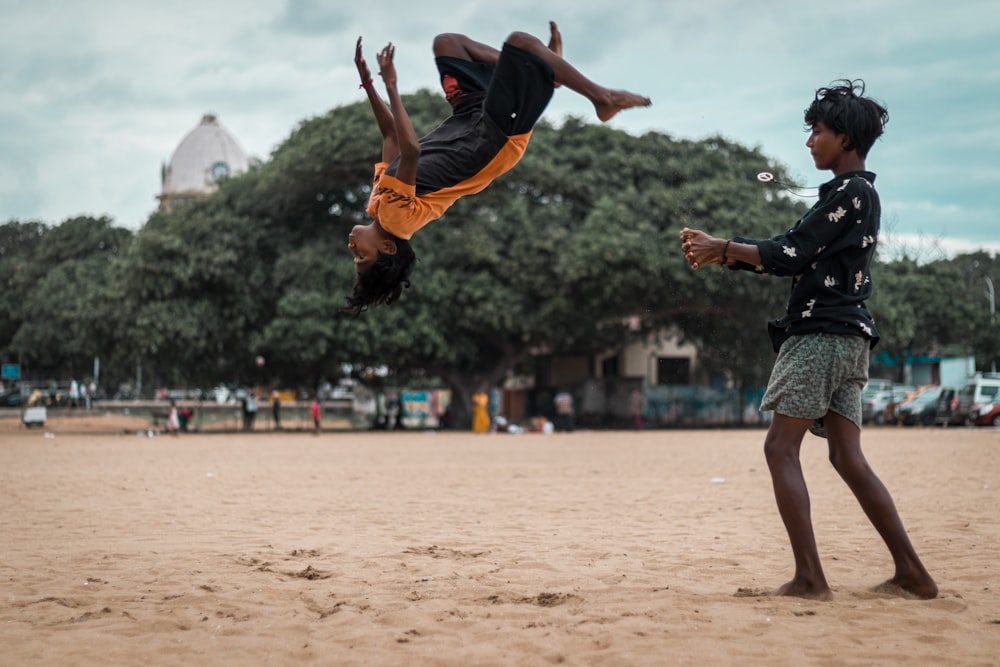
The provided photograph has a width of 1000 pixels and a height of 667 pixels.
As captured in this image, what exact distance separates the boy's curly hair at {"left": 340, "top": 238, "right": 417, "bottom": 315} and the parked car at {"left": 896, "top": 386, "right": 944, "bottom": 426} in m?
32.5

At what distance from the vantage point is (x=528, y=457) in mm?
19891

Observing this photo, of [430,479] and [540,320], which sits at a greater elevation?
[540,320]

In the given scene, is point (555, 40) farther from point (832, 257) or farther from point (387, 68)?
point (832, 257)

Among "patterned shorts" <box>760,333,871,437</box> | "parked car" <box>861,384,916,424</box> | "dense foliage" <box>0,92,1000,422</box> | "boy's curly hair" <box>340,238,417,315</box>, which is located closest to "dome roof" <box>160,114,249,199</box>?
"dense foliage" <box>0,92,1000,422</box>

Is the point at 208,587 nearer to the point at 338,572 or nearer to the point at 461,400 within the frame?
the point at 338,572

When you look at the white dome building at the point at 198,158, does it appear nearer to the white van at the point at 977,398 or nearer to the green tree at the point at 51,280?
the green tree at the point at 51,280

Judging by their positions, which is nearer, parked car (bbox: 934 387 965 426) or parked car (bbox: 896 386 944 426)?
parked car (bbox: 934 387 965 426)

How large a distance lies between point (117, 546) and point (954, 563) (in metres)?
5.67

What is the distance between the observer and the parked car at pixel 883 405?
3669 cm

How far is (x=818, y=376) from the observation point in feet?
15.8

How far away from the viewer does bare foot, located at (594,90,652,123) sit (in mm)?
4758

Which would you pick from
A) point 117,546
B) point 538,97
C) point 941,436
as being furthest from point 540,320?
point 538,97

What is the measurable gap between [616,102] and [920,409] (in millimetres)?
33212

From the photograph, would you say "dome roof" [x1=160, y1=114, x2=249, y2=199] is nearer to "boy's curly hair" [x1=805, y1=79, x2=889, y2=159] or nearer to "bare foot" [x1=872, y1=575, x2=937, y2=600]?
"boy's curly hair" [x1=805, y1=79, x2=889, y2=159]
